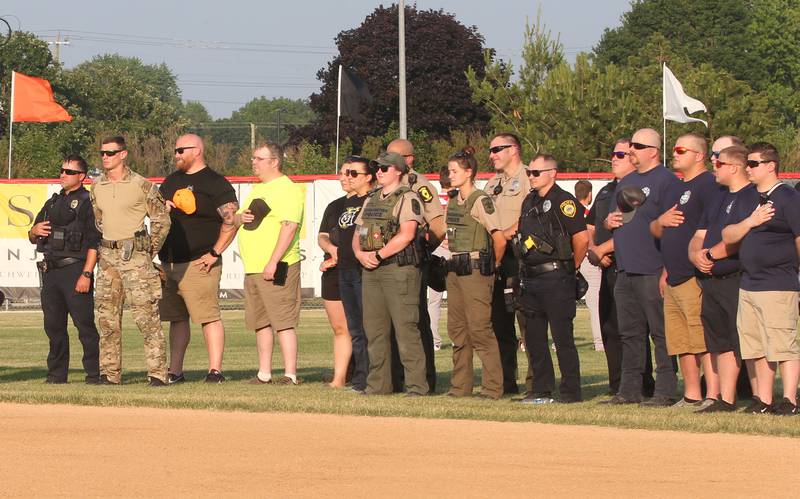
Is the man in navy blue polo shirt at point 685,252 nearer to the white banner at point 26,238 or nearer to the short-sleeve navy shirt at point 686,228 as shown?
the short-sleeve navy shirt at point 686,228

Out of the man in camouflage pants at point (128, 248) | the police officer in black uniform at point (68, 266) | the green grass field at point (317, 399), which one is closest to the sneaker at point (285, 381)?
the green grass field at point (317, 399)

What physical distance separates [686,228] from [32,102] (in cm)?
2273

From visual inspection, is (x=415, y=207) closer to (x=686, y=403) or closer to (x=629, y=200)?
(x=629, y=200)

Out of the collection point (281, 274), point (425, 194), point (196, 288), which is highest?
point (425, 194)

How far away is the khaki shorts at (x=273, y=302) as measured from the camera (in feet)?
43.0

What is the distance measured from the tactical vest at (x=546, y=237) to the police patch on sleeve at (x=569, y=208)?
5 cm

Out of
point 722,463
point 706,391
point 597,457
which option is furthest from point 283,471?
point 706,391

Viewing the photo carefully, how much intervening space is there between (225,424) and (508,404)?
2.32 metres

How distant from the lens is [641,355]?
11.5 metres

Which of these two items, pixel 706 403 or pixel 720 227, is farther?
pixel 706 403

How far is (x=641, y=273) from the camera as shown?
37.3ft

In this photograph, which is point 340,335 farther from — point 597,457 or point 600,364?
point 597,457

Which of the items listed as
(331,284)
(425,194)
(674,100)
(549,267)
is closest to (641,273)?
(549,267)

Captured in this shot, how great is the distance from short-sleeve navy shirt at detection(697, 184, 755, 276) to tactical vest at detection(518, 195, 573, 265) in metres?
1.13
